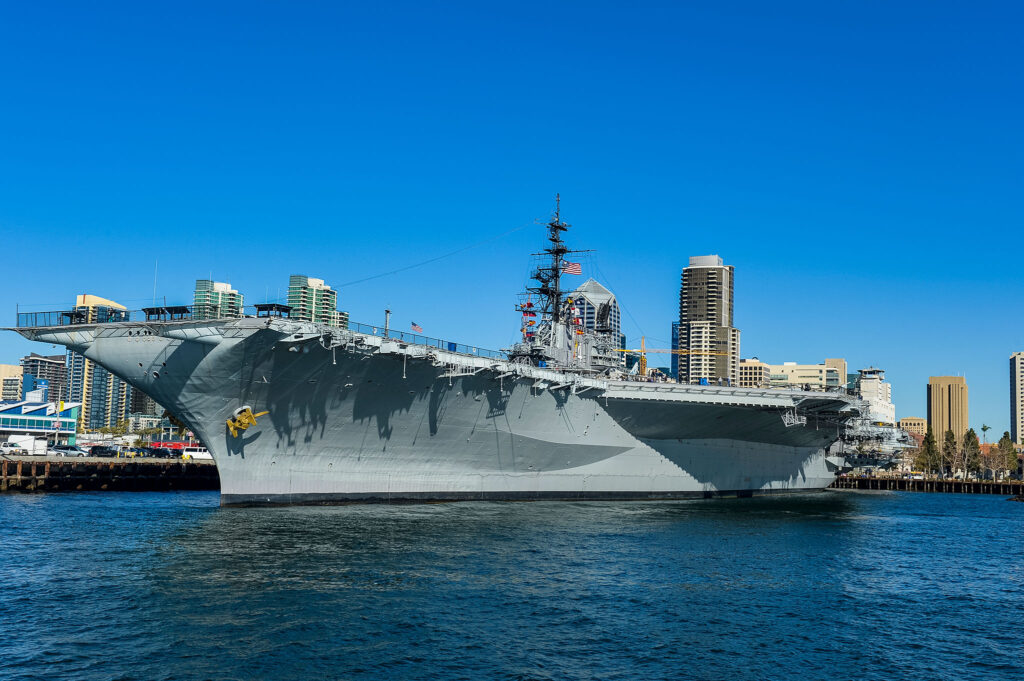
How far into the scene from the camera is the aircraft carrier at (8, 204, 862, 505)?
2517cm

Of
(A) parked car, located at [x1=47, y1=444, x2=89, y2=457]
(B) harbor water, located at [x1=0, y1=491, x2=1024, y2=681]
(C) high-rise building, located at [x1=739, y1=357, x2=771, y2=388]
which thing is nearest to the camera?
(B) harbor water, located at [x1=0, y1=491, x2=1024, y2=681]

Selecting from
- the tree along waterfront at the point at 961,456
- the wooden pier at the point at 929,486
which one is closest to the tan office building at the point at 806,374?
the tree along waterfront at the point at 961,456

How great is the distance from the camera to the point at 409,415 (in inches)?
1142

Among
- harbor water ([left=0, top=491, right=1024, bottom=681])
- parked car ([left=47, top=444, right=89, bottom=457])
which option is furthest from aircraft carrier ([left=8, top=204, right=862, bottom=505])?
parked car ([left=47, top=444, right=89, bottom=457])

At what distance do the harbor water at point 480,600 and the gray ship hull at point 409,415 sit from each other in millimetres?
2282

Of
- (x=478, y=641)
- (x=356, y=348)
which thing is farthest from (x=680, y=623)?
(x=356, y=348)

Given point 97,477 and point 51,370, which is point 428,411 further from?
point 51,370

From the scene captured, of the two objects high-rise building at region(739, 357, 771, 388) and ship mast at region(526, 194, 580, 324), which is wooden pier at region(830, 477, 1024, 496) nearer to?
ship mast at region(526, 194, 580, 324)

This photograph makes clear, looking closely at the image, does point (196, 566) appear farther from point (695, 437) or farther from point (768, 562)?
point (695, 437)

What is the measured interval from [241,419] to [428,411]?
6.66 metres

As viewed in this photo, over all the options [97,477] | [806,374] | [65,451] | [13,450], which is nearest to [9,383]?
[65,451]

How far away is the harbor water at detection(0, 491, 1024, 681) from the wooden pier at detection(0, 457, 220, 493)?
15.2 metres

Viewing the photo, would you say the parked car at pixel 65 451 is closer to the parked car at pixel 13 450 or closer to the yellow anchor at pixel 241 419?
the parked car at pixel 13 450

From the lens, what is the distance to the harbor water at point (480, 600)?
12.5 meters
